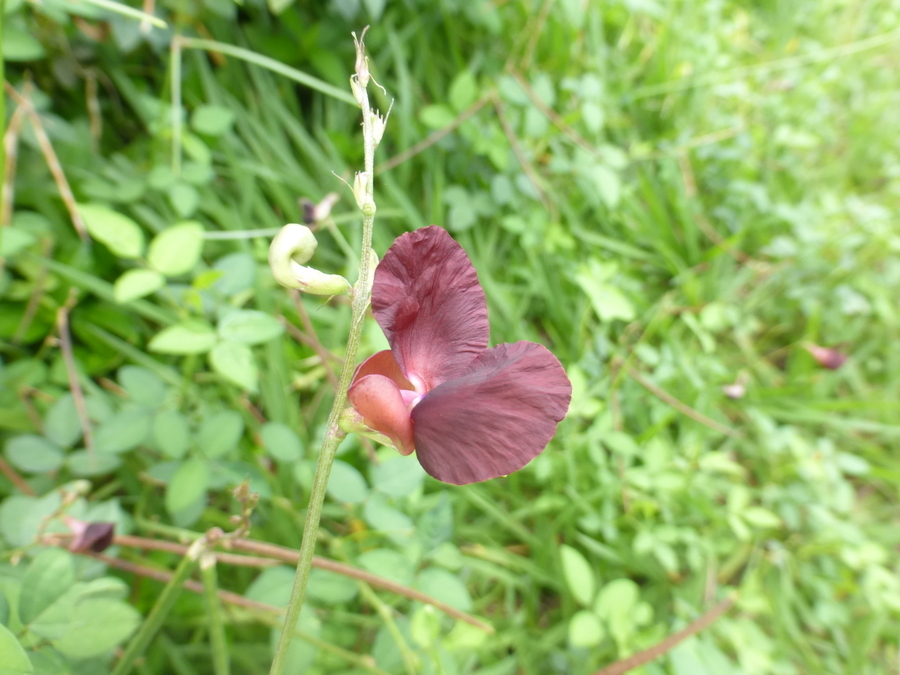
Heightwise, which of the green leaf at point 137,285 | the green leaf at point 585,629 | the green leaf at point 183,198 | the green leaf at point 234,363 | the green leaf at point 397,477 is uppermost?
the green leaf at point 183,198

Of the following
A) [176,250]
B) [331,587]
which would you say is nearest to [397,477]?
[331,587]

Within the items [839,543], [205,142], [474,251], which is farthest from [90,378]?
[839,543]

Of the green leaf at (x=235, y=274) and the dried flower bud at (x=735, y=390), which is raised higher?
the green leaf at (x=235, y=274)

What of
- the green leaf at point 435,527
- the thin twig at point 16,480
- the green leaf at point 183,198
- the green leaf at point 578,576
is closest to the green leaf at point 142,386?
the thin twig at point 16,480

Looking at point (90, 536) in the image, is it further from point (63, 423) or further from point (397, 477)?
point (397, 477)

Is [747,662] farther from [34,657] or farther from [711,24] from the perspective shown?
[711,24]

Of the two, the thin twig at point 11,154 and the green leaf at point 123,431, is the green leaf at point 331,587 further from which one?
the thin twig at point 11,154

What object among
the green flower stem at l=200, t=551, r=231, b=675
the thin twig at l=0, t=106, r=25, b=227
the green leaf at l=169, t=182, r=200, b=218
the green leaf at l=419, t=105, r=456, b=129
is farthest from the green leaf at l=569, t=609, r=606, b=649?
the thin twig at l=0, t=106, r=25, b=227
